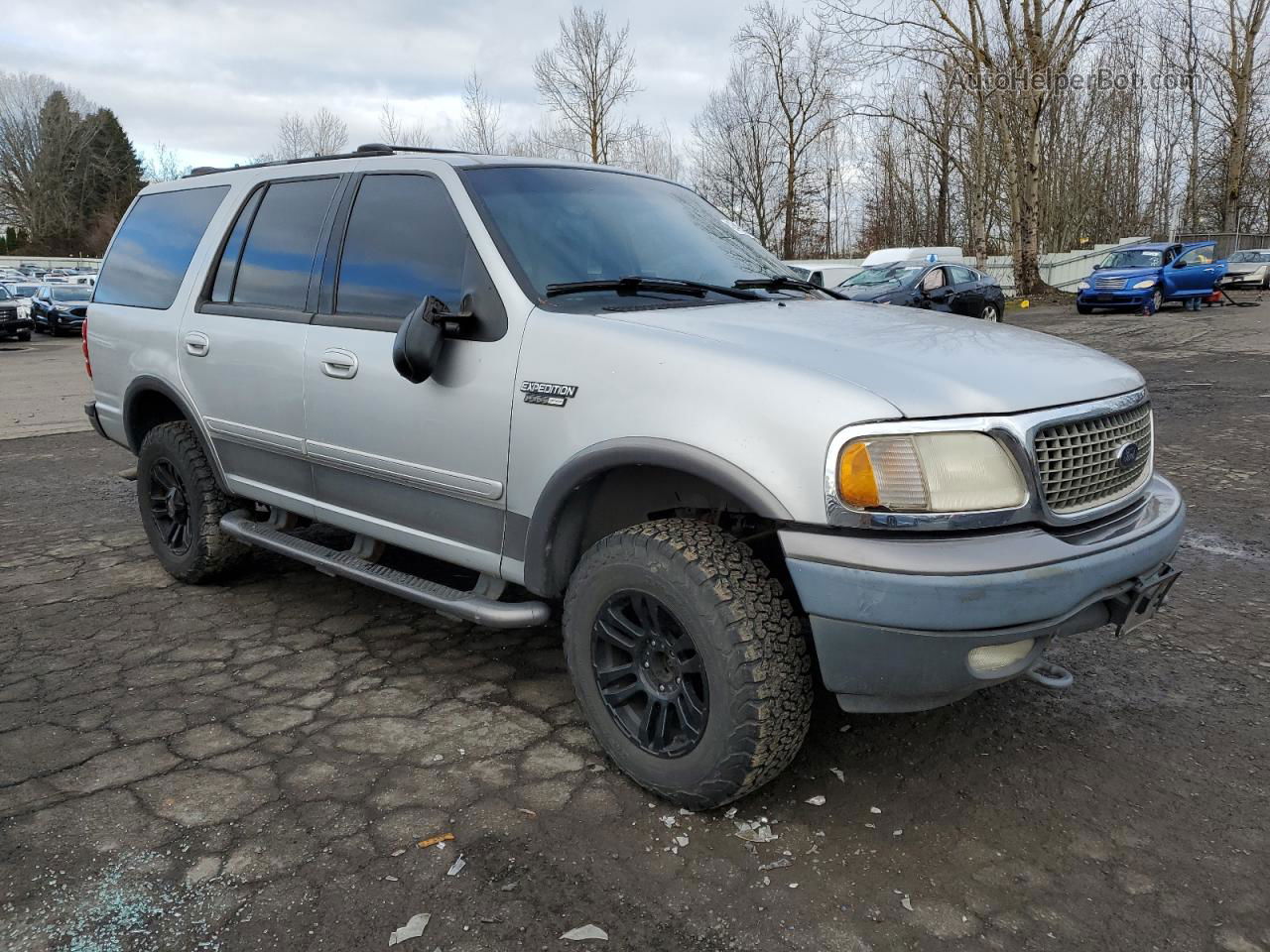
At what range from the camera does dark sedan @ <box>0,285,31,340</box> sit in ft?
80.8

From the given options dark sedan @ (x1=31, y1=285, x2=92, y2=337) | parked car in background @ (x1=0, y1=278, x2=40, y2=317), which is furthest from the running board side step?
dark sedan @ (x1=31, y1=285, x2=92, y2=337)

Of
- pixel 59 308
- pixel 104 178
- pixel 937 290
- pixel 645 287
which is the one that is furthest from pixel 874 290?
pixel 104 178

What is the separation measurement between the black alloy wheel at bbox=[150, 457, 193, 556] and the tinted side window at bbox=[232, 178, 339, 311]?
1.09 meters

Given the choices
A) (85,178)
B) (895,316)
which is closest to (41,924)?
(895,316)

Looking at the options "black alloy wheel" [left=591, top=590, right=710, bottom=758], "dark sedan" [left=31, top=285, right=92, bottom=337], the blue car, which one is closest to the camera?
"black alloy wheel" [left=591, top=590, right=710, bottom=758]

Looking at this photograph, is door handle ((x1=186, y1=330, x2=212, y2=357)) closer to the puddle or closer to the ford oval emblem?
the ford oval emblem

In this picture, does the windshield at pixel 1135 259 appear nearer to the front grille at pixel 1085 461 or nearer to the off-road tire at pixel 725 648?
the front grille at pixel 1085 461

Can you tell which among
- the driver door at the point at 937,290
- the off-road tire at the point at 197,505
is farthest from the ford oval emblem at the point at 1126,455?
the driver door at the point at 937,290

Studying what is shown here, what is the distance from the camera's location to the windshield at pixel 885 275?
18344 mm

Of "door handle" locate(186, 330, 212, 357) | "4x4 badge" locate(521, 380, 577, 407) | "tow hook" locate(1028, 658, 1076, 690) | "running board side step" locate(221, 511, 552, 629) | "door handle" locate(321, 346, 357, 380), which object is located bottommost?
"tow hook" locate(1028, 658, 1076, 690)

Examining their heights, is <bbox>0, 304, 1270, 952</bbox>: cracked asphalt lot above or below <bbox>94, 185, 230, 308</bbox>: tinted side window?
below

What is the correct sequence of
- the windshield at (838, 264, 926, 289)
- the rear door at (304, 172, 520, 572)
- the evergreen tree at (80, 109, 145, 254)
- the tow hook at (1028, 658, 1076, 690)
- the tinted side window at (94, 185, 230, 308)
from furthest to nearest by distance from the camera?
the evergreen tree at (80, 109, 145, 254)
the windshield at (838, 264, 926, 289)
the tinted side window at (94, 185, 230, 308)
the rear door at (304, 172, 520, 572)
the tow hook at (1028, 658, 1076, 690)

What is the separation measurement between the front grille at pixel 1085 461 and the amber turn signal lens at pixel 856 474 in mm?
482

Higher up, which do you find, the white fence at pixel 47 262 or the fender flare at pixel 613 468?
the white fence at pixel 47 262
